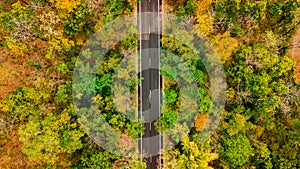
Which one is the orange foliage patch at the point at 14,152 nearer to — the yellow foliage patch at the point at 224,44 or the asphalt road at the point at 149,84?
the asphalt road at the point at 149,84

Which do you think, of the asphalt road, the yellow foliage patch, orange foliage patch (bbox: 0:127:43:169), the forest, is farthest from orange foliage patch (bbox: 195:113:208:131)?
orange foliage patch (bbox: 0:127:43:169)

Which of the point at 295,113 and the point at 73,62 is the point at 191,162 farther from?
the point at 73,62

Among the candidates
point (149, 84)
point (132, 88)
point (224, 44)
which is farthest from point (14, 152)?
point (224, 44)

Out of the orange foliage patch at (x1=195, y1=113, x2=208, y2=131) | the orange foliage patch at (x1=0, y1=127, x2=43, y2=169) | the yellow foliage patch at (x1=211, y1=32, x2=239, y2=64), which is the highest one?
the yellow foliage patch at (x1=211, y1=32, x2=239, y2=64)

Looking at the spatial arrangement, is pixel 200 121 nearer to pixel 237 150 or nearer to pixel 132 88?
pixel 237 150

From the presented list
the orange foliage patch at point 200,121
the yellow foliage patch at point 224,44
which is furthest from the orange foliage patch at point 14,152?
the yellow foliage patch at point 224,44

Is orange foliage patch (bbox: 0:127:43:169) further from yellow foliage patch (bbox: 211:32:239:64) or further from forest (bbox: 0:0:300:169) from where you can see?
yellow foliage patch (bbox: 211:32:239:64)

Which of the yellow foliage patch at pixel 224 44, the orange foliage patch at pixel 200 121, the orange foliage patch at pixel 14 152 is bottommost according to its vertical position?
the orange foliage patch at pixel 14 152
